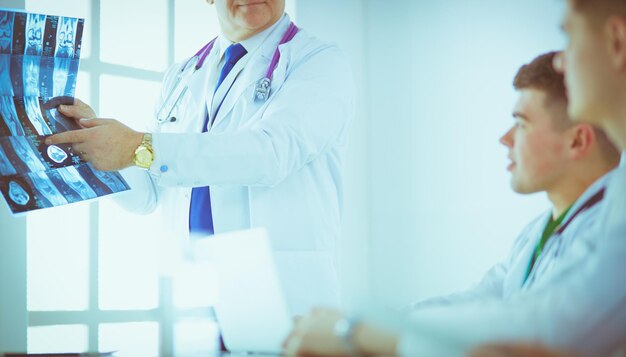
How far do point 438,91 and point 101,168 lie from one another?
2459mm

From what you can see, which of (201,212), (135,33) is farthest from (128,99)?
(201,212)

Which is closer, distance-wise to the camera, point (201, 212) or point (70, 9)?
point (201, 212)

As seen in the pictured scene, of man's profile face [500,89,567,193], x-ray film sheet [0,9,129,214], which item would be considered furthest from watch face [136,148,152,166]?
man's profile face [500,89,567,193]

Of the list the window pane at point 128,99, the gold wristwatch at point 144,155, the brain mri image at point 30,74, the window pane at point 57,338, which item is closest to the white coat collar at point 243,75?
the gold wristwatch at point 144,155

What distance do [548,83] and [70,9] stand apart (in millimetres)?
1942

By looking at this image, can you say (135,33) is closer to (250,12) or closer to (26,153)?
(250,12)

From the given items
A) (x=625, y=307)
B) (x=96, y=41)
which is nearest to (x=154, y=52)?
(x=96, y=41)

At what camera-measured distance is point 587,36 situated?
0.97 m

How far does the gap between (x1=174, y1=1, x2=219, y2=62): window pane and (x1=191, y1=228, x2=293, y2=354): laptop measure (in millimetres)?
2005

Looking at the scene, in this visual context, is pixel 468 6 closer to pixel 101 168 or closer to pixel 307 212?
pixel 307 212

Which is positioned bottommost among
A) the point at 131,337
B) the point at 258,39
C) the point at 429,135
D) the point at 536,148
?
the point at 131,337

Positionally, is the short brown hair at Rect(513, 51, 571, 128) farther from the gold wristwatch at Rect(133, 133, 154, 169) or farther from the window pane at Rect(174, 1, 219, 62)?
the window pane at Rect(174, 1, 219, 62)

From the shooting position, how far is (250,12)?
6.61ft

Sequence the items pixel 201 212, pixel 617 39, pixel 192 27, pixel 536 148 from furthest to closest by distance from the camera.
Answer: pixel 192 27 → pixel 201 212 → pixel 536 148 → pixel 617 39
